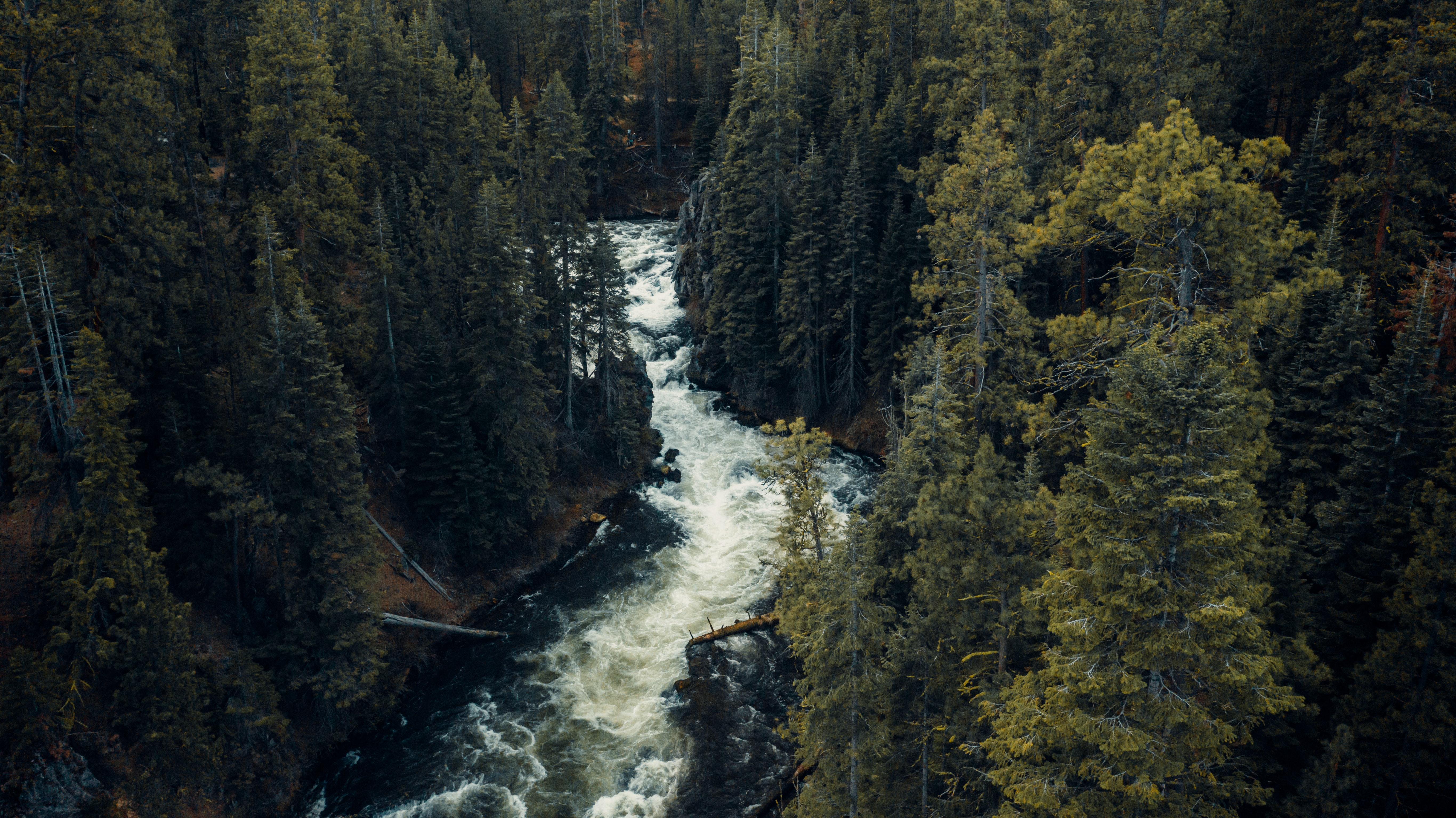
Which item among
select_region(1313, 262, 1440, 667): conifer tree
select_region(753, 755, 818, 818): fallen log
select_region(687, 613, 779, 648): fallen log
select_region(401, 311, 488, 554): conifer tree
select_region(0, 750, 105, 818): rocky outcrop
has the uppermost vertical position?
select_region(1313, 262, 1440, 667): conifer tree

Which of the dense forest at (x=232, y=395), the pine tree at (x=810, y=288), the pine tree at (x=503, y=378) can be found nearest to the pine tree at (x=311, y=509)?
the dense forest at (x=232, y=395)

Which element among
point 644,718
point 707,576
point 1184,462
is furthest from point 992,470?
point 707,576

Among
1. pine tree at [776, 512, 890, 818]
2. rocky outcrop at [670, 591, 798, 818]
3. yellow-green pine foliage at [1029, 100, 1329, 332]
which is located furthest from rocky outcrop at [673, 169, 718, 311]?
yellow-green pine foliage at [1029, 100, 1329, 332]

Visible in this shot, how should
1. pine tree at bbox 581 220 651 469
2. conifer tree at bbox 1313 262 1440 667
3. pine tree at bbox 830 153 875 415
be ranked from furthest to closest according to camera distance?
1. pine tree at bbox 830 153 875 415
2. pine tree at bbox 581 220 651 469
3. conifer tree at bbox 1313 262 1440 667

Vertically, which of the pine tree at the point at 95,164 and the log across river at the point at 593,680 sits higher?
the pine tree at the point at 95,164

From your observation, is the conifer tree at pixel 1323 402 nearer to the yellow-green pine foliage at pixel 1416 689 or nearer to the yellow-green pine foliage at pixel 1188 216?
the yellow-green pine foliage at pixel 1416 689

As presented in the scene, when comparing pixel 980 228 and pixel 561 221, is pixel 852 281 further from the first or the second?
pixel 980 228

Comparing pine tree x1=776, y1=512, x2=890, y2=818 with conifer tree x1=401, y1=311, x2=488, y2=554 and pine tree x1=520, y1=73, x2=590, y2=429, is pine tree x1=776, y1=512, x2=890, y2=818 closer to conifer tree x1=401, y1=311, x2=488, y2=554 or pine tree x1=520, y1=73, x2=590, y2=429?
conifer tree x1=401, y1=311, x2=488, y2=554

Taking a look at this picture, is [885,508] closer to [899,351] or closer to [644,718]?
[644,718]
